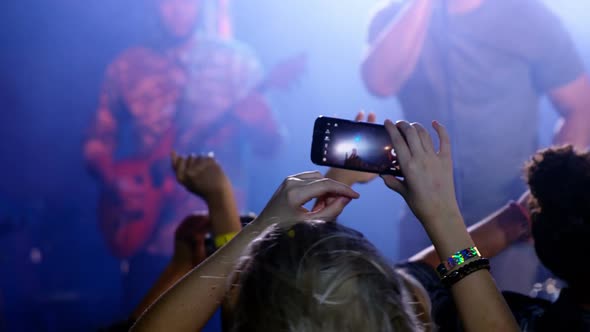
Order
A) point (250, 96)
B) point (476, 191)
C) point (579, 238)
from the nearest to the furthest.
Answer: point (579, 238), point (476, 191), point (250, 96)

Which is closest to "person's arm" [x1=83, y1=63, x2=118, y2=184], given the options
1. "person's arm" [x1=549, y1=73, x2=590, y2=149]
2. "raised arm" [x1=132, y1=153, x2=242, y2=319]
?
"raised arm" [x1=132, y1=153, x2=242, y2=319]

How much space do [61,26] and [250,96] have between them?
85 cm

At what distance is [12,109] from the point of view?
206cm

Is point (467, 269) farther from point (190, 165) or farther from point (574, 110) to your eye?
point (574, 110)

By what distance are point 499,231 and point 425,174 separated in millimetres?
395

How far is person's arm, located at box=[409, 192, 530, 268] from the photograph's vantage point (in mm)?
818

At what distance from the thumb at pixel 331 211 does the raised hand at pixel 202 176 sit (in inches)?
12.3

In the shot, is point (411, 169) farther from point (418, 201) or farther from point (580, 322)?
point (580, 322)

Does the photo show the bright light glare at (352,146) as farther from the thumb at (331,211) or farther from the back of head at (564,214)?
the back of head at (564,214)

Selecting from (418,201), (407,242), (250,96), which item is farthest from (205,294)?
(250,96)

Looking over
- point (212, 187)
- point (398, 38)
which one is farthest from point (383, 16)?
point (212, 187)

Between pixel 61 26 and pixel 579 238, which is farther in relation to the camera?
pixel 61 26

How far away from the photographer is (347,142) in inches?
24.4

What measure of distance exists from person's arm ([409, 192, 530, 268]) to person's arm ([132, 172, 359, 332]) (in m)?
0.35
